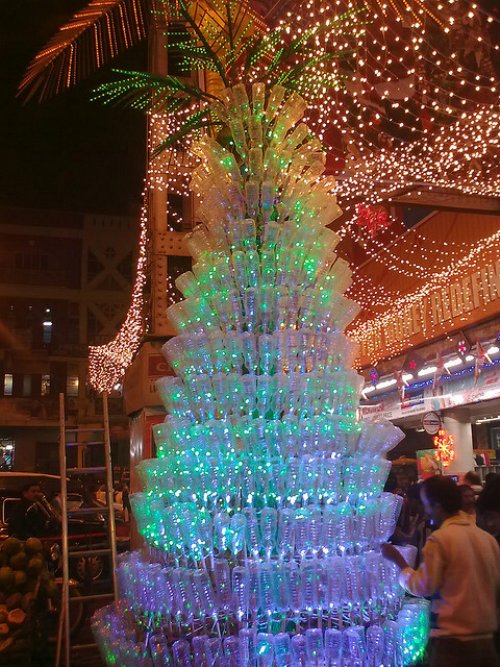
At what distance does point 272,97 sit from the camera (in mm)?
4164

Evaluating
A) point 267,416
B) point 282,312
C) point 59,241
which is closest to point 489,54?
point 282,312

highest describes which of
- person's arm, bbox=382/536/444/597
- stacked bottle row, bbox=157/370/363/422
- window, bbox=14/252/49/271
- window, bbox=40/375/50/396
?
window, bbox=14/252/49/271

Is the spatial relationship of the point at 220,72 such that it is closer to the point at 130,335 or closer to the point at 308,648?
the point at 308,648

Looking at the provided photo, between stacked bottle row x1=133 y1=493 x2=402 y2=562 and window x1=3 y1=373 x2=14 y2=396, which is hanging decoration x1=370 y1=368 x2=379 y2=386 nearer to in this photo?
stacked bottle row x1=133 y1=493 x2=402 y2=562

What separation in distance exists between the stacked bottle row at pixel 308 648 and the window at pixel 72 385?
3068 centimetres

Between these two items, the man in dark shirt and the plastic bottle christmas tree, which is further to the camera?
the man in dark shirt

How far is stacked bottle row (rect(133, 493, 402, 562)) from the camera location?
3236 mm

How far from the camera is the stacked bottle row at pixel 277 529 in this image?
3236 millimetres

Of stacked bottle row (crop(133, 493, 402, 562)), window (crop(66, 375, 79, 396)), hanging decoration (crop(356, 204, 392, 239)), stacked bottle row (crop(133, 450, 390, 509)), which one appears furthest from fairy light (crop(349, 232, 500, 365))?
window (crop(66, 375, 79, 396))

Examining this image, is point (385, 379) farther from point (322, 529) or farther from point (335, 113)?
point (322, 529)

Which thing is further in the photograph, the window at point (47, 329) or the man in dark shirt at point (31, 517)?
the window at point (47, 329)

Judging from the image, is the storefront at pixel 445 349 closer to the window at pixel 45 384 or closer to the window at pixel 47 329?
the window at pixel 45 384

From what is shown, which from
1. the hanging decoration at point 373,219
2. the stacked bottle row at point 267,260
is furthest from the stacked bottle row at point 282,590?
the hanging decoration at point 373,219

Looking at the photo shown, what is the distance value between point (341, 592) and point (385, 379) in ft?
38.3
